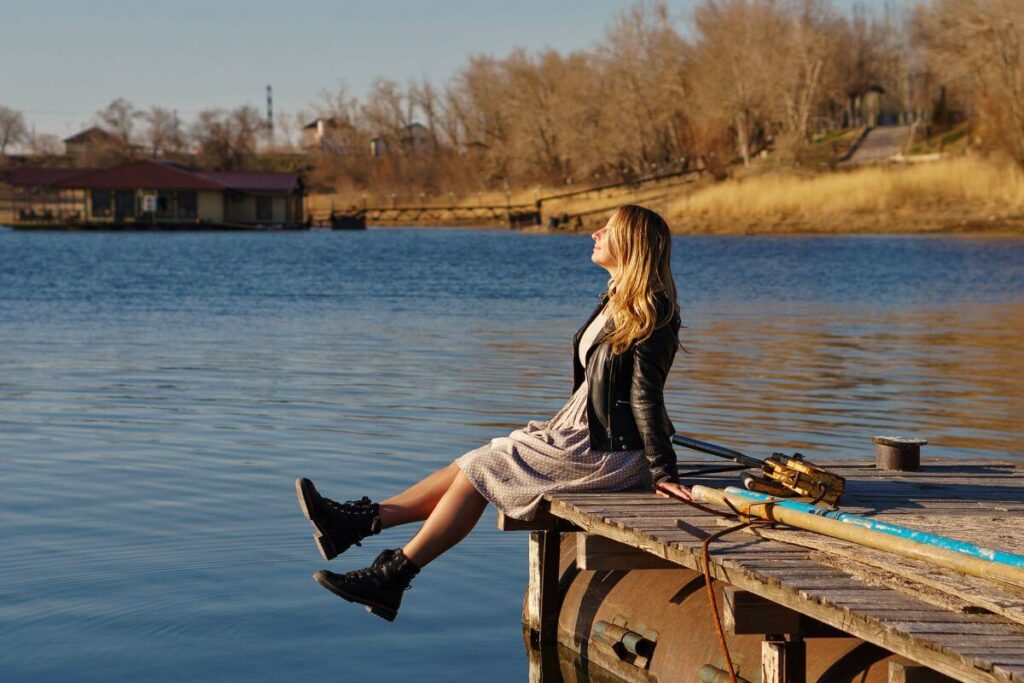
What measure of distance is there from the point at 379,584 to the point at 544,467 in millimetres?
839

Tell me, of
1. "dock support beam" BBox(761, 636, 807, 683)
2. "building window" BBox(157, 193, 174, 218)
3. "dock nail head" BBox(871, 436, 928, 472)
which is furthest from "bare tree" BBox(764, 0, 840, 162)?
"dock support beam" BBox(761, 636, 807, 683)

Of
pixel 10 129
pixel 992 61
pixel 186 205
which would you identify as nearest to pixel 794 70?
pixel 992 61

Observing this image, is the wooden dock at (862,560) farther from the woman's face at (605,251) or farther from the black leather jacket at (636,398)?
the woman's face at (605,251)

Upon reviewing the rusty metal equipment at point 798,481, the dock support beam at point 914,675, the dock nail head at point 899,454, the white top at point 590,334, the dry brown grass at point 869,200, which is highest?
the dry brown grass at point 869,200

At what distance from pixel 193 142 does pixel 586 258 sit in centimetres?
9781

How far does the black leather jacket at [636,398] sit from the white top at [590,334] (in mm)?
56

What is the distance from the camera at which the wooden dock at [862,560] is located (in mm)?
4156

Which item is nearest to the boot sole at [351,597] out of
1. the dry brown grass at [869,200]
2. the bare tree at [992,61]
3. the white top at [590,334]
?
the white top at [590,334]

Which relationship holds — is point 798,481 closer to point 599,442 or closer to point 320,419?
point 599,442

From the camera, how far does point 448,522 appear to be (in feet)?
19.9

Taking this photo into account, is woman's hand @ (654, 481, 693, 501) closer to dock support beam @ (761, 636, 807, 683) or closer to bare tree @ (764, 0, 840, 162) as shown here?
dock support beam @ (761, 636, 807, 683)

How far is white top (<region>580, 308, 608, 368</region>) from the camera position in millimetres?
6215

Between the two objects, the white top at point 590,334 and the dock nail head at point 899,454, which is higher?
the white top at point 590,334

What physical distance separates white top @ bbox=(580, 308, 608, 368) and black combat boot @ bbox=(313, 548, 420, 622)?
3.73ft
